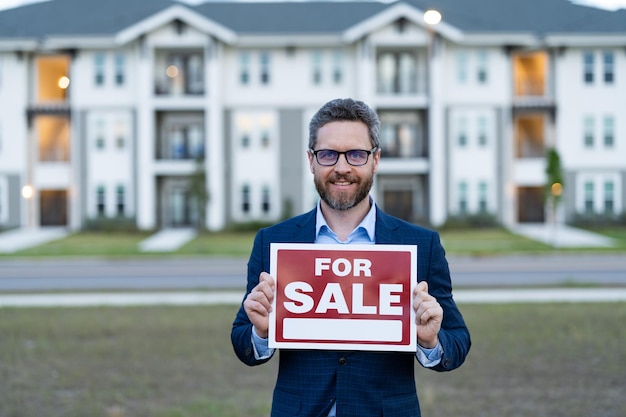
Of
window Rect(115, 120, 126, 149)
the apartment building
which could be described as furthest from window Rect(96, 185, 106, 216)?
window Rect(115, 120, 126, 149)

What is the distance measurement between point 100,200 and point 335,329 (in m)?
34.9

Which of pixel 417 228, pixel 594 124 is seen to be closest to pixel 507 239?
pixel 594 124

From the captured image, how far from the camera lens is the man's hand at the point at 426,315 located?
3320mm

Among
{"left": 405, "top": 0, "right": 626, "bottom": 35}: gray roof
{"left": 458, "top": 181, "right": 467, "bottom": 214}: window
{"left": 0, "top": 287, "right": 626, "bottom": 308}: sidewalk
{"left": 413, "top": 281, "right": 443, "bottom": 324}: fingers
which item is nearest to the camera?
{"left": 413, "top": 281, "right": 443, "bottom": 324}: fingers

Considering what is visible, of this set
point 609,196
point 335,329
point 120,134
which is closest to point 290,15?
point 120,134

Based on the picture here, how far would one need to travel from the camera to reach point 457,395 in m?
8.55

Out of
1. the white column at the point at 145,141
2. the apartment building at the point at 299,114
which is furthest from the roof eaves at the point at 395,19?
the white column at the point at 145,141

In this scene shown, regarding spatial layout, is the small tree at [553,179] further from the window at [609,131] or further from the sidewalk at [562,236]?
the window at [609,131]

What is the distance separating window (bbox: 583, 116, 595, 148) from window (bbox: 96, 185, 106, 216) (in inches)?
931

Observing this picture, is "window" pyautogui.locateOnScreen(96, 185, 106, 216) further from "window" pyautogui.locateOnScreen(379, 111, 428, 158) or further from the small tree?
the small tree

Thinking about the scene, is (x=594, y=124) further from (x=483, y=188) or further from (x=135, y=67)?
(x=135, y=67)

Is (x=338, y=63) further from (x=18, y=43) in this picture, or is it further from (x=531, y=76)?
(x=18, y=43)

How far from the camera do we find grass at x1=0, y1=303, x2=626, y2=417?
26.7 feet

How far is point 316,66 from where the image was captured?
36906 mm
